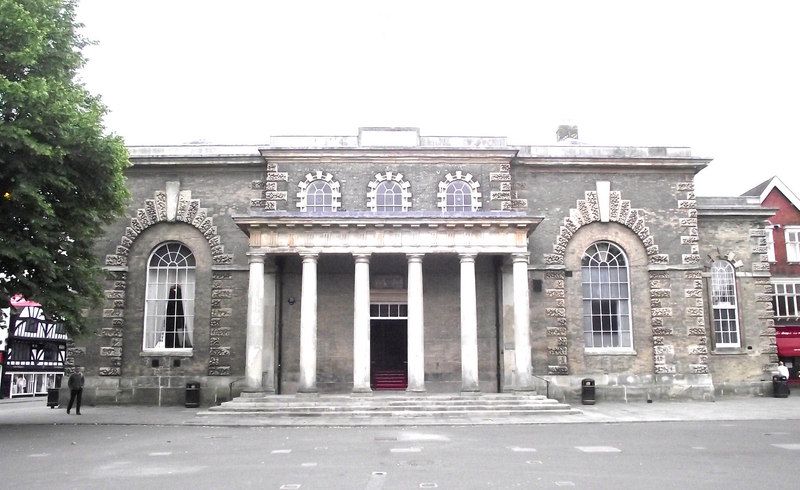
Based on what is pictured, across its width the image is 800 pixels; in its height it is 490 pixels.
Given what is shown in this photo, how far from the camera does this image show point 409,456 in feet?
39.9

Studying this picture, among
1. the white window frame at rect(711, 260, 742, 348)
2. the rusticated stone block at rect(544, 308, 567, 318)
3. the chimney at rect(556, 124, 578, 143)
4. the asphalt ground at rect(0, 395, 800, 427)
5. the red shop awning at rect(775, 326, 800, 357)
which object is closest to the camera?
the asphalt ground at rect(0, 395, 800, 427)

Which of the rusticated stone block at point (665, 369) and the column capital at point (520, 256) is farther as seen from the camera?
the rusticated stone block at point (665, 369)

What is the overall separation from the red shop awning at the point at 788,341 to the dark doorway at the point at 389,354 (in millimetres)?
20265

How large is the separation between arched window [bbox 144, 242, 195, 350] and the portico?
407 centimetres

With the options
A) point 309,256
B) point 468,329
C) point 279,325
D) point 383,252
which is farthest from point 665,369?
point 279,325

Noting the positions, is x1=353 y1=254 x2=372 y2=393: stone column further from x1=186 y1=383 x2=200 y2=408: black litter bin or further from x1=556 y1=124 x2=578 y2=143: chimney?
x1=556 y1=124 x2=578 y2=143: chimney

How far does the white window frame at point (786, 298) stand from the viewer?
32531mm

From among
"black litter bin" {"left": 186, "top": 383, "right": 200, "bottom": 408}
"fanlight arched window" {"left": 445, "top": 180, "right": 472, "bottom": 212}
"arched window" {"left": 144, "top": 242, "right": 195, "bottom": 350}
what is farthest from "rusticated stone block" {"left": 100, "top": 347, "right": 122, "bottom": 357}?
"fanlight arched window" {"left": 445, "top": 180, "right": 472, "bottom": 212}

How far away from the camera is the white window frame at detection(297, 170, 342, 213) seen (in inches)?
953

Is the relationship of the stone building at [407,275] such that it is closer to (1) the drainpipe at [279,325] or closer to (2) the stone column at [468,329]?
(1) the drainpipe at [279,325]

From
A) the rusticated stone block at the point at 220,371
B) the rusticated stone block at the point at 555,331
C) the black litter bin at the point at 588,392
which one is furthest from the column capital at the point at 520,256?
the rusticated stone block at the point at 220,371

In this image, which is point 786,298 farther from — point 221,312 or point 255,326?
point 221,312

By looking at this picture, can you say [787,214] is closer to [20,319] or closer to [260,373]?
[260,373]

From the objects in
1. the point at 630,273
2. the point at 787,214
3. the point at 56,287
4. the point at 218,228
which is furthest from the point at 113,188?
the point at 787,214
